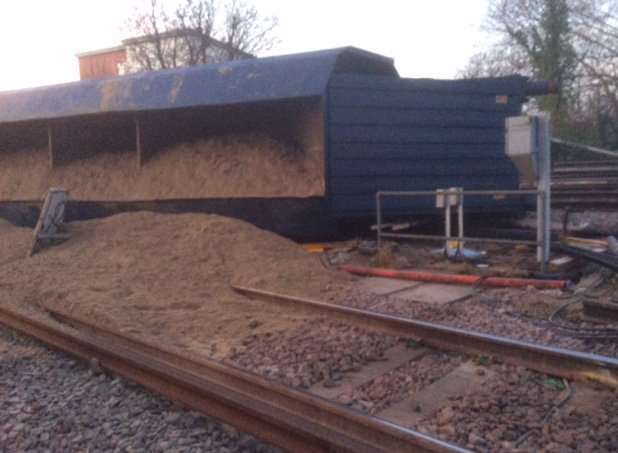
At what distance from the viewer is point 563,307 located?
655 cm

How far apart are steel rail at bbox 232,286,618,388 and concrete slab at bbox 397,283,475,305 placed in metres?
1.27

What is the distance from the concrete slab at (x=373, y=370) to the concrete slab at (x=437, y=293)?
167 cm

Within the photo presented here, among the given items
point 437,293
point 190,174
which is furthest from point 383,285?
point 190,174

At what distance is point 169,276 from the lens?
8.58 m

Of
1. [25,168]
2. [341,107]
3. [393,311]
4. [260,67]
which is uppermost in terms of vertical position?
[260,67]

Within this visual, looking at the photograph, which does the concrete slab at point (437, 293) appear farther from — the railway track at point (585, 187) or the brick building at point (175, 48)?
the brick building at point (175, 48)

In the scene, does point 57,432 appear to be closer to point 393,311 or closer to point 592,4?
point 393,311

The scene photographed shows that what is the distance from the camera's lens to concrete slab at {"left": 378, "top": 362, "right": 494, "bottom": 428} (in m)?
4.21

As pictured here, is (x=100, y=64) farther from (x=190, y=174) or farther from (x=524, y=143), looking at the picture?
(x=524, y=143)

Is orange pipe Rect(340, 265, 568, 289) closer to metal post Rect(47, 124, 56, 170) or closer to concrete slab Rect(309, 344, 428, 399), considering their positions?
concrete slab Rect(309, 344, 428, 399)

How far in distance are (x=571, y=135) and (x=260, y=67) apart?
22927 mm

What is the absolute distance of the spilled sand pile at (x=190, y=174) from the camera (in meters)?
11.0

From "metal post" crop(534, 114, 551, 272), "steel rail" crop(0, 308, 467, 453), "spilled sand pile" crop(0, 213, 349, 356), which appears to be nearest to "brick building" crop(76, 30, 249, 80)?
"spilled sand pile" crop(0, 213, 349, 356)

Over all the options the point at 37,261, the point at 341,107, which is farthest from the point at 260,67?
the point at 37,261
